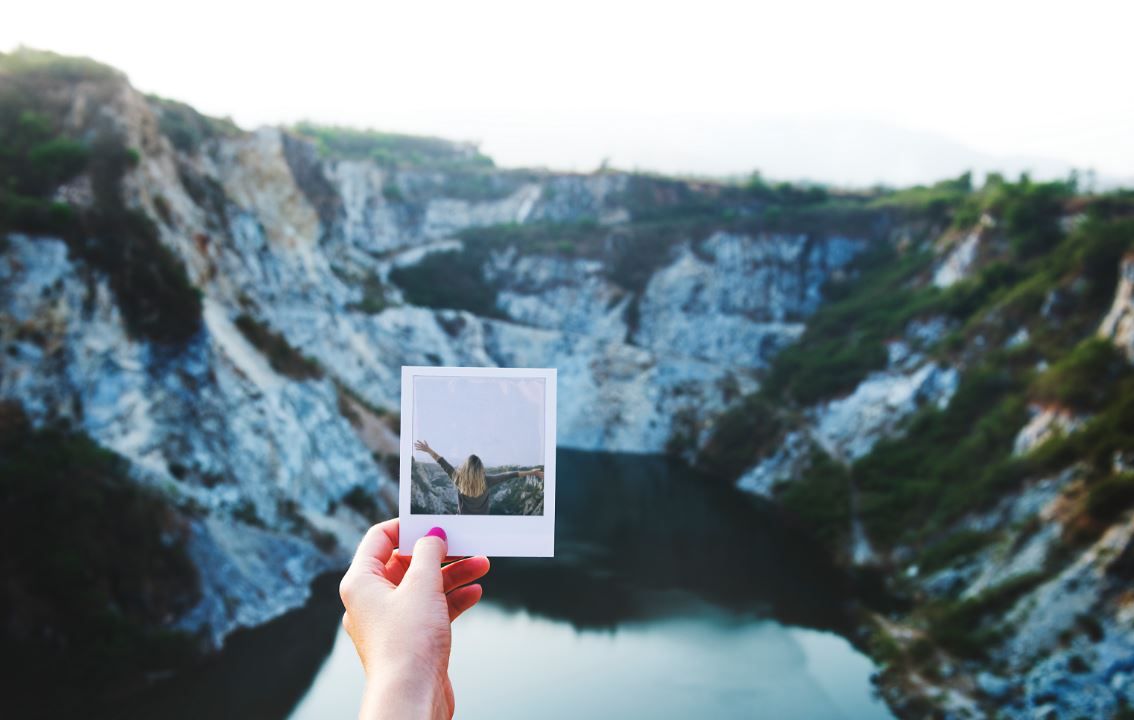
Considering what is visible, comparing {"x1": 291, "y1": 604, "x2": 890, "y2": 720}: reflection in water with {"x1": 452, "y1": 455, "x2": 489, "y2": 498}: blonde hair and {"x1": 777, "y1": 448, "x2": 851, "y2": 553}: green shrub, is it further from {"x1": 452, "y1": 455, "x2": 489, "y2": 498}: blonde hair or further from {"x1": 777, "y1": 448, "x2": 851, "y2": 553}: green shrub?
{"x1": 452, "y1": 455, "x2": 489, "y2": 498}: blonde hair

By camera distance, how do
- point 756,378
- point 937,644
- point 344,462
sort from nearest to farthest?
point 937,644 < point 344,462 < point 756,378

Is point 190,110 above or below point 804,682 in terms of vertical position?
above

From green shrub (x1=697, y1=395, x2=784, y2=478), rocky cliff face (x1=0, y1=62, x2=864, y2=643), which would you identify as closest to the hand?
rocky cliff face (x1=0, y1=62, x2=864, y2=643)

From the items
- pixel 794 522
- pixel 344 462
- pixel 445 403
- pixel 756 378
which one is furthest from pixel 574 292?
pixel 445 403

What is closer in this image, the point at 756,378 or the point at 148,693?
the point at 148,693

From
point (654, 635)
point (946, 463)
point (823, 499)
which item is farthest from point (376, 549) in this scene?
point (823, 499)

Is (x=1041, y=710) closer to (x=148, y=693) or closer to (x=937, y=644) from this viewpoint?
(x=937, y=644)

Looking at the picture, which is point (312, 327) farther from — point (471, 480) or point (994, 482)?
point (471, 480)

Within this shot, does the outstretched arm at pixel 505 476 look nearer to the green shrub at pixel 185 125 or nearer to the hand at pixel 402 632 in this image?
the hand at pixel 402 632
